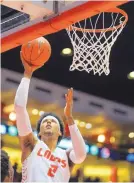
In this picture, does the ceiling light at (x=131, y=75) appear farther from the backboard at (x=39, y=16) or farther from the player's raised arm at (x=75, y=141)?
the player's raised arm at (x=75, y=141)

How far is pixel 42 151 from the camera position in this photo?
3008 mm

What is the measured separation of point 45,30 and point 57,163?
927 millimetres

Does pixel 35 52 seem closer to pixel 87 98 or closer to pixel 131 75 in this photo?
pixel 131 75

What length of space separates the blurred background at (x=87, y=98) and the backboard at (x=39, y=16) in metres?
2.88

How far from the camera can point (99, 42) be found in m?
3.69

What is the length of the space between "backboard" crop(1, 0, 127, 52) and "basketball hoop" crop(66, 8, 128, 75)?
0.29 m

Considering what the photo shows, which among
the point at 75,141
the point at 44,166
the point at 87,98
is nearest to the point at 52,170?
the point at 44,166

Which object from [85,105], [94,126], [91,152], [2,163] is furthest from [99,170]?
[2,163]

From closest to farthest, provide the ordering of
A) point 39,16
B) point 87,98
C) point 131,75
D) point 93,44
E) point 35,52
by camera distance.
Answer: point 35,52 < point 39,16 < point 93,44 < point 131,75 < point 87,98

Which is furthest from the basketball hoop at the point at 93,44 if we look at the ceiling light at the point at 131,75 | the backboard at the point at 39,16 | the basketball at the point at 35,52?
the ceiling light at the point at 131,75

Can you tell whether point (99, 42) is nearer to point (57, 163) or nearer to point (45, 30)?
point (45, 30)

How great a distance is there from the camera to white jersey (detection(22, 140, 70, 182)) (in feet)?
9.60

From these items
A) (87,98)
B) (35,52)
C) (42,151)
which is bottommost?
(42,151)

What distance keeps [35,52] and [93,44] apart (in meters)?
0.71
